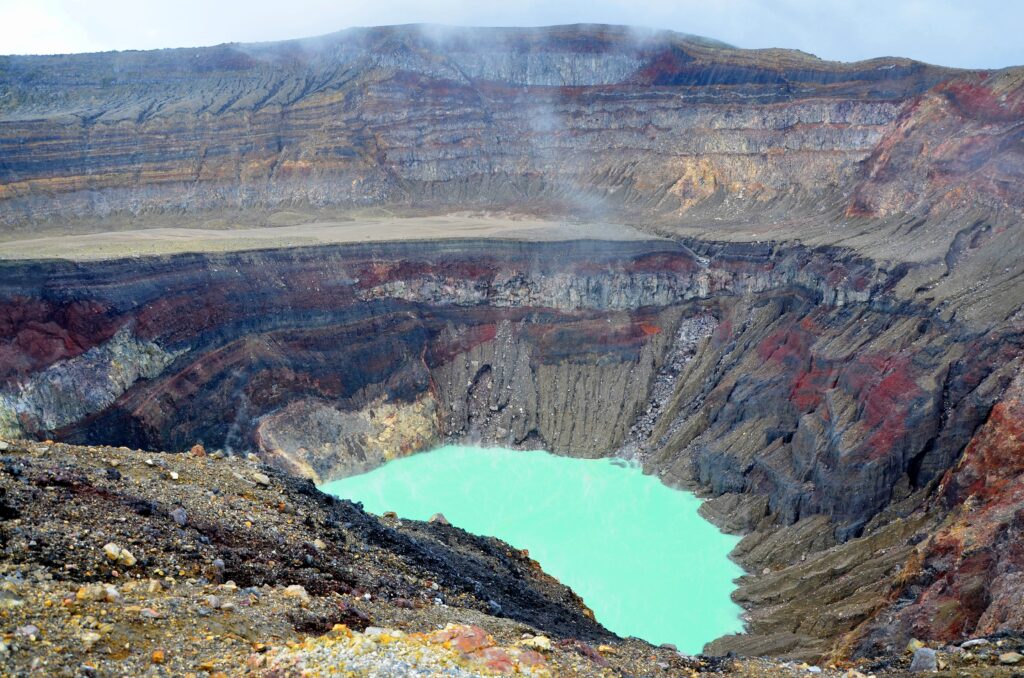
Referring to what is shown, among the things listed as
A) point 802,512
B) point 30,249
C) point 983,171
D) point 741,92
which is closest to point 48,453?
point 802,512

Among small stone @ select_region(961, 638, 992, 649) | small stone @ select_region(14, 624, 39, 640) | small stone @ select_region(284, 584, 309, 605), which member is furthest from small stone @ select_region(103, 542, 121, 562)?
small stone @ select_region(961, 638, 992, 649)

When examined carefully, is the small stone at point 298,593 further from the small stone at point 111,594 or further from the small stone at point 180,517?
the small stone at point 111,594

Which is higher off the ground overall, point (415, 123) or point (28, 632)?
point (415, 123)

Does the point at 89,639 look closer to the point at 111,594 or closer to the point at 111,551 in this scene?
the point at 111,594

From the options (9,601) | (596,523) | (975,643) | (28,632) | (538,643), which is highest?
(596,523)

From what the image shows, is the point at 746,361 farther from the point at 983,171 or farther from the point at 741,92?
the point at 741,92

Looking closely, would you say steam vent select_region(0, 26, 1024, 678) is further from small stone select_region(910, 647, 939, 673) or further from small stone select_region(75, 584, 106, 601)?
small stone select_region(75, 584, 106, 601)

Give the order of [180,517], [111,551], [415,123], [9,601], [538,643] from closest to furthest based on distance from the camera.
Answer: [9,601] → [111,551] → [538,643] → [180,517] → [415,123]

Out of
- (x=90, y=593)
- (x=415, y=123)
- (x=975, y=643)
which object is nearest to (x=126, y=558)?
(x=90, y=593)
